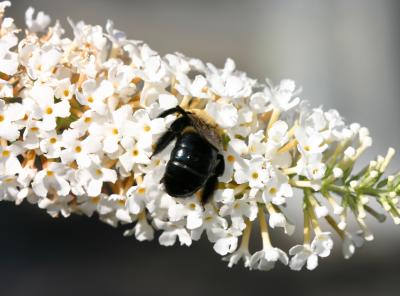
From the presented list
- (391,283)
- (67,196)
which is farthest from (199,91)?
(391,283)

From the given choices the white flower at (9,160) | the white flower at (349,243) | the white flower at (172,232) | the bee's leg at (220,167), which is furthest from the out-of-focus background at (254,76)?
the white flower at (9,160)

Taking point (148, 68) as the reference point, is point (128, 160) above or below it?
below

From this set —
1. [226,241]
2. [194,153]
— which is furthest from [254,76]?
[194,153]

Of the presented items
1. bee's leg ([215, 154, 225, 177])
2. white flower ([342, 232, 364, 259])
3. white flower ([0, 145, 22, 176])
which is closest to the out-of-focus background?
white flower ([342, 232, 364, 259])

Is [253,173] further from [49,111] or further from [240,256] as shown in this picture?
[49,111]

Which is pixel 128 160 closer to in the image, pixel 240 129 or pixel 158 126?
pixel 158 126

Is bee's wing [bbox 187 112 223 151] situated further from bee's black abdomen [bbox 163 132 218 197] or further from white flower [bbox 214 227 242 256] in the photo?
white flower [bbox 214 227 242 256]
